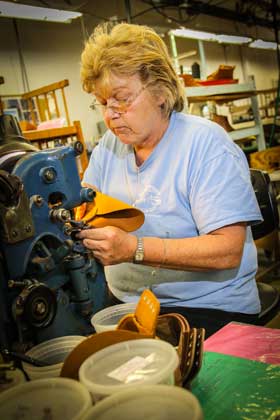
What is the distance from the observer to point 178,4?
5.09 metres

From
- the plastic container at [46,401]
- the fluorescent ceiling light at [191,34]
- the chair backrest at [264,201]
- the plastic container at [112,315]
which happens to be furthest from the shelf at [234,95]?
the plastic container at [46,401]

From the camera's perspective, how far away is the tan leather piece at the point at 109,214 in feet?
3.50

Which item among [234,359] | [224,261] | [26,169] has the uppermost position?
[26,169]

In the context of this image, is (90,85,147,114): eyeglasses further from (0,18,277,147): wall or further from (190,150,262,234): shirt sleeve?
(0,18,277,147): wall

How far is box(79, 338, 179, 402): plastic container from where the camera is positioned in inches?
20.5

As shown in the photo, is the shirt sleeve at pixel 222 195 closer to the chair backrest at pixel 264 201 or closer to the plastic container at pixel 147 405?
the plastic container at pixel 147 405

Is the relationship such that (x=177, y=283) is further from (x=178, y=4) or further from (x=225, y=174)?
(x=178, y=4)

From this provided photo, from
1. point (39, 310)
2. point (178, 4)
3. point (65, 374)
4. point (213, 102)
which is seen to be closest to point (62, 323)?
point (39, 310)

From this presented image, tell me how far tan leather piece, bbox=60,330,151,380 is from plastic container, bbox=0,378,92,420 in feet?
0.23

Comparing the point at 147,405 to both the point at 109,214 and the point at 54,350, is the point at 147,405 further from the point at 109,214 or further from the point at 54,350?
the point at 109,214

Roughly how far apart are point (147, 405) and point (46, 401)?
15 centimetres

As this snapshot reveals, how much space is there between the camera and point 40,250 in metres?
0.91

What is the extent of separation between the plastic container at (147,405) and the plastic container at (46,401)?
0.08 feet

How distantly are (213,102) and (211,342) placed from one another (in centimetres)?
338
